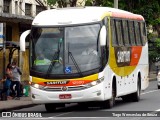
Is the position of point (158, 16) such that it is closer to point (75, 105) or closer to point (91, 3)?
point (91, 3)

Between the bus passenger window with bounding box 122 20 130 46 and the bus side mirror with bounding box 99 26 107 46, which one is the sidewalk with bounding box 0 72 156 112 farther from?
the bus passenger window with bounding box 122 20 130 46

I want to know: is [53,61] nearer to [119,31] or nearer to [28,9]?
[119,31]

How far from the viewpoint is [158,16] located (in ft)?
167

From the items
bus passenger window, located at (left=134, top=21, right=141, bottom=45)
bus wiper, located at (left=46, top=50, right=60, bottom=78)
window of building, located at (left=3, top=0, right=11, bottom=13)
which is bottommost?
bus wiper, located at (left=46, top=50, right=60, bottom=78)

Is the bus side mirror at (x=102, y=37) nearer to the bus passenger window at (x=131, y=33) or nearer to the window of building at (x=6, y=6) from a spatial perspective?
the bus passenger window at (x=131, y=33)

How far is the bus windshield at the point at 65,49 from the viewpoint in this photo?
20.3 m

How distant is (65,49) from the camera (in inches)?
802

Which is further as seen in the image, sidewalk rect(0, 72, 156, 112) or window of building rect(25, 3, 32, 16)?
window of building rect(25, 3, 32, 16)

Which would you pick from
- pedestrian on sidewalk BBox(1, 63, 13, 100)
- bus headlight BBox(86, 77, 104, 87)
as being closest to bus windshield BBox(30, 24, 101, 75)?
bus headlight BBox(86, 77, 104, 87)

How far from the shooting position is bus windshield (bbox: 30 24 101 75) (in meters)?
20.3

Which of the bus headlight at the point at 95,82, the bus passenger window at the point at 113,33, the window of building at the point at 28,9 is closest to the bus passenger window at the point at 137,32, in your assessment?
the bus passenger window at the point at 113,33

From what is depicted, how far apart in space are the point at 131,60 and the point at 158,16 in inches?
1040

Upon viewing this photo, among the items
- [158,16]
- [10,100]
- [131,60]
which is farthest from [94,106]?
[158,16]

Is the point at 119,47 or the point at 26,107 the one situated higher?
the point at 119,47
